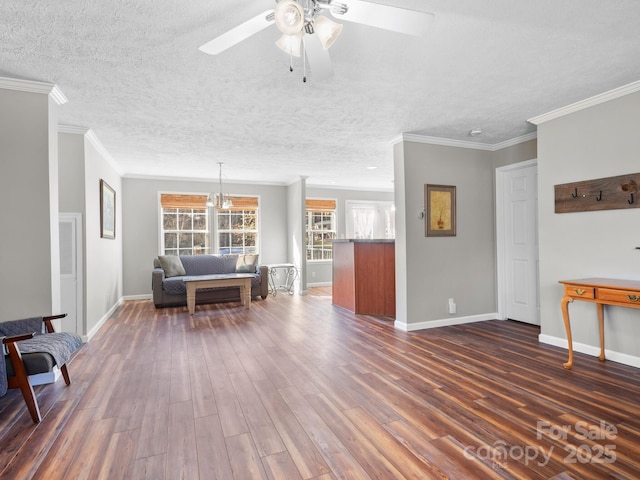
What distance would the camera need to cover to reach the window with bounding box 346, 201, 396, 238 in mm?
8820

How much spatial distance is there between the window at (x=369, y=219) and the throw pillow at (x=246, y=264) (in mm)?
2725

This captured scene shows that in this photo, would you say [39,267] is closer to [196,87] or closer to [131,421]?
[131,421]

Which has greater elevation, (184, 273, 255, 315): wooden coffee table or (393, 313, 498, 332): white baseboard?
(184, 273, 255, 315): wooden coffee table

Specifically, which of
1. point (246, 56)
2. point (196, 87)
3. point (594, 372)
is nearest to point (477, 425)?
point (594, 372)

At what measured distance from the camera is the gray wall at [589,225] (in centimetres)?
302

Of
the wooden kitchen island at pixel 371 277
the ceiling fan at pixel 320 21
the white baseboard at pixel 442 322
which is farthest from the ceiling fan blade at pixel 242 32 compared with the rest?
the wooden kitchen island at pixel 371 277

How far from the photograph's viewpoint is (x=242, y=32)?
1.65 meters

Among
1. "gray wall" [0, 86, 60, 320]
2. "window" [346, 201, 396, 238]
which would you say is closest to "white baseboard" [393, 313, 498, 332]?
"gray wall" [0, 86, 60, 320]

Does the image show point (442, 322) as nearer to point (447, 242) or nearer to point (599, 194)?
point (447, 242)

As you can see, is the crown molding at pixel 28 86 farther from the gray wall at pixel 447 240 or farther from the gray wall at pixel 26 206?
the gray wall at pixel 447 240

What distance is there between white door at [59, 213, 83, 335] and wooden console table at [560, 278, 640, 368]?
5.02 metres

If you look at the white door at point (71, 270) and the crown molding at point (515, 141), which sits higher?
the crown molding at point (515, 141)

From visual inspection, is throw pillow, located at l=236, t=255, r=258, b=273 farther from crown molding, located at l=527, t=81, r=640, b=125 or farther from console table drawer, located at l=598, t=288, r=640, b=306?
console table drawer, located at l=598, t=288, r=640, b=306

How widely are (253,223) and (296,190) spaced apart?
50.2 inches
